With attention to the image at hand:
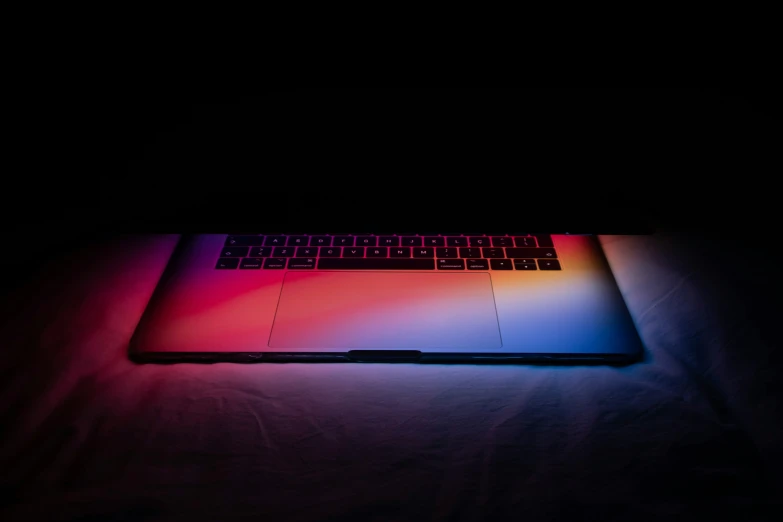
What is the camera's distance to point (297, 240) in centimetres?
74

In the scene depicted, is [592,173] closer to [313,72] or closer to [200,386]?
[313,72]

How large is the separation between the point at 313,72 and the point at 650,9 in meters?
0.47

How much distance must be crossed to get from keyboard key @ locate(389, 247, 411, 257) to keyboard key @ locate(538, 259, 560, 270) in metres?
0.22

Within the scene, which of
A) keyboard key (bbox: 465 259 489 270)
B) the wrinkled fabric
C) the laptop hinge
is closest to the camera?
the wrinkled fabric

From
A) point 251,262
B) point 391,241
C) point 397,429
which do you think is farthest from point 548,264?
point 251,262

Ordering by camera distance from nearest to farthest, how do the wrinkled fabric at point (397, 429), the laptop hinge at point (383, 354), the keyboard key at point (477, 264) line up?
the wrinkled fabric at point (397, 429)
the laptop hinge at point (383, 354)
the keyboard key at point (477, 264)

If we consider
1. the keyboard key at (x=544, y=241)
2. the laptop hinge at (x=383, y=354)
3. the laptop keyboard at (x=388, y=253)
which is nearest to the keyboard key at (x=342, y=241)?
the laptop keyboard at (x=388, y=253)

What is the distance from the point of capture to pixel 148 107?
626 mm

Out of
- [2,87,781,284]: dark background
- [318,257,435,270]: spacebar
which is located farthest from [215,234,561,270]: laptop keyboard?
[2,87,781,284]: dark background

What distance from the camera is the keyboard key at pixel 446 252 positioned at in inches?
28.1

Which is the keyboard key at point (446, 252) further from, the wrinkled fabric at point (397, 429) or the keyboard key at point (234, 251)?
the keyboard key at point (234, 251)

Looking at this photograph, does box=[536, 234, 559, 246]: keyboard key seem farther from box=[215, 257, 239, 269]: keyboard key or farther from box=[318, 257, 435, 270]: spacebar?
box=[215, 257, 239, 269]: keyboard key

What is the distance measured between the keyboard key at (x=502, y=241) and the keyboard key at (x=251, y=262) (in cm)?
40

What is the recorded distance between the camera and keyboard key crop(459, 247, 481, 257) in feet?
2.34
